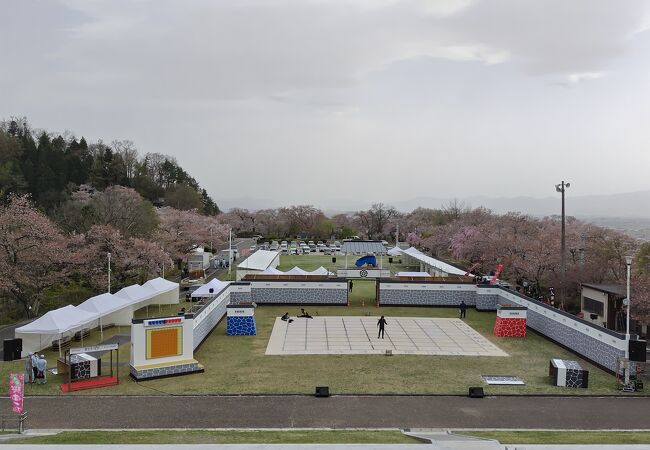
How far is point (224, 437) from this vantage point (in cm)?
1129

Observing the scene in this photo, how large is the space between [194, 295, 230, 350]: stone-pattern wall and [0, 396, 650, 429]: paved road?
5.42 metres

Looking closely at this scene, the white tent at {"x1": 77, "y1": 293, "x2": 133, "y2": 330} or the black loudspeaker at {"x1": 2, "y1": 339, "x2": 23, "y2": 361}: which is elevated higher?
the white tent at {"x1": 77, "y1": 293, "x2": 133, "y2": 330}

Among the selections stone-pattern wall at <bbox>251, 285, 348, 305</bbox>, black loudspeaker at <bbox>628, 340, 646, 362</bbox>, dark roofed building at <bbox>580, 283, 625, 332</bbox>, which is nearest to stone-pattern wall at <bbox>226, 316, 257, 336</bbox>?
stone-pattern wall at <bbox>251, 285, 348, 305</bbox>

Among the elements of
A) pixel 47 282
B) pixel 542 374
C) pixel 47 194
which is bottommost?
pixel 542 374

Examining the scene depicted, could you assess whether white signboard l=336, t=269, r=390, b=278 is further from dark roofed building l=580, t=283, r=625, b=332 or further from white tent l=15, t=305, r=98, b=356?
white tent l=15, t=305, r=98, b=356

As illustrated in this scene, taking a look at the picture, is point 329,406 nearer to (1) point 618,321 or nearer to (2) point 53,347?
(2) point 53,347

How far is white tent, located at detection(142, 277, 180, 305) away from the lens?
2705 cm

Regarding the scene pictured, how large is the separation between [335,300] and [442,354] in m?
11.7

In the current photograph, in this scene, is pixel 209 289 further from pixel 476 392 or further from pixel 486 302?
pixel 476 392

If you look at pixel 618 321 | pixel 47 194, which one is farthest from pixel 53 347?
pixel 47 194

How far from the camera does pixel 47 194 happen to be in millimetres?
59938

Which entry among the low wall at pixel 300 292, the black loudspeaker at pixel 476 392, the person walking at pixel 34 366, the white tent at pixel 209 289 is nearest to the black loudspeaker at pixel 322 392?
the black loudspeaker at pixel 476 392

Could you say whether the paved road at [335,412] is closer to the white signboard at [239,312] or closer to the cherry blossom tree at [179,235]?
the white signboard at [239,312]

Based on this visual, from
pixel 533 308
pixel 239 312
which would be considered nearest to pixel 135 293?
pixel 239 312
